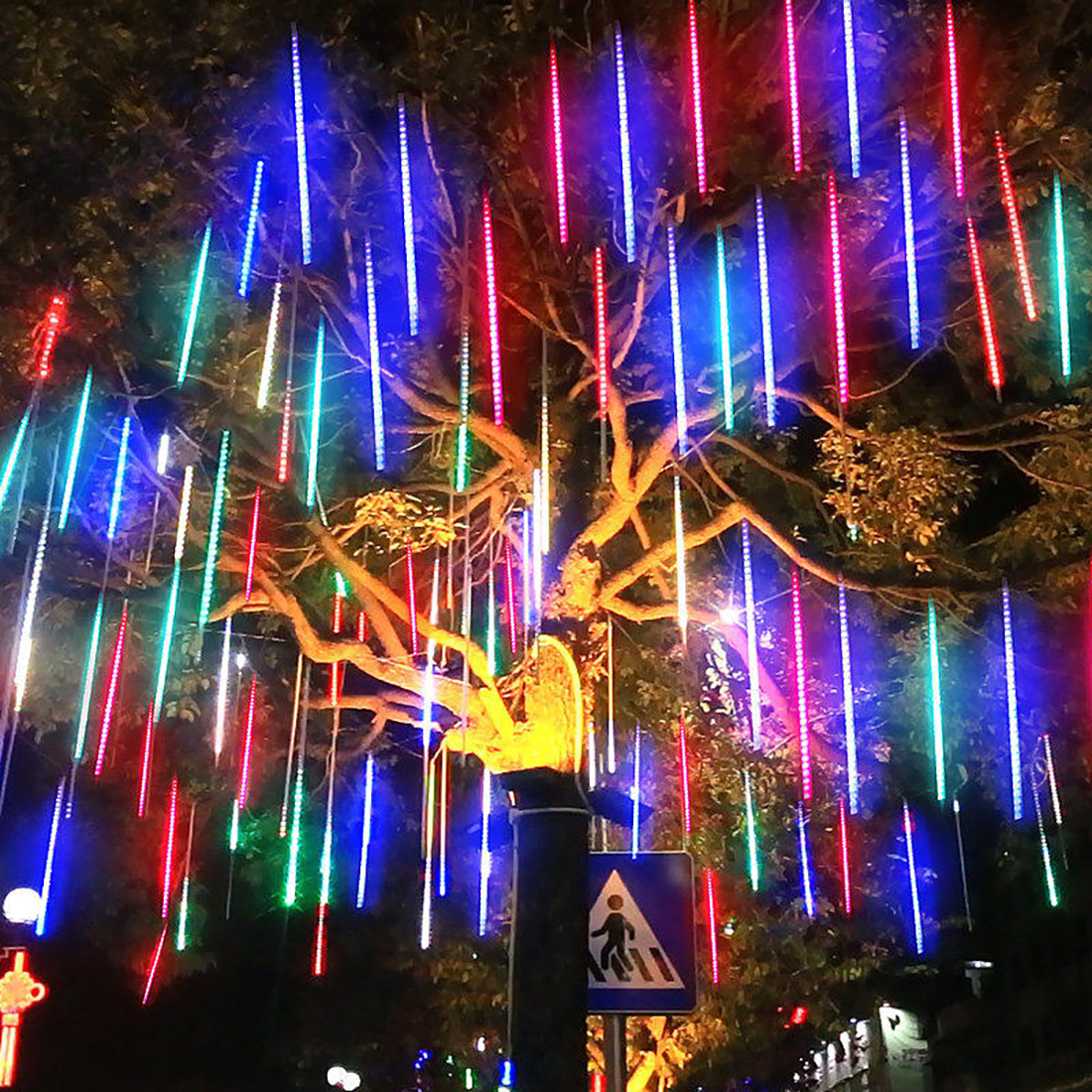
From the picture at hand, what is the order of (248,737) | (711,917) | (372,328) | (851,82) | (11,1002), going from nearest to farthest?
(851,82)
(372,328)
(248,737)
(711,917)
(11,1002)

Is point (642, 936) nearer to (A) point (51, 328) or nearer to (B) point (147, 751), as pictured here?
(A) point (51, 328)

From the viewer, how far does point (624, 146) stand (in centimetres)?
713

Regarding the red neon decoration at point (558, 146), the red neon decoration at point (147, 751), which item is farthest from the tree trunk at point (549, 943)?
the red neon decoration at point (147, 751)

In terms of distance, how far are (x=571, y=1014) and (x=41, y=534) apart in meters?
4.25

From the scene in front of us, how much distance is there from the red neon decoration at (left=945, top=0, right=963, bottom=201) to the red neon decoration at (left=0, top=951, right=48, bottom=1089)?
1113 centimetres

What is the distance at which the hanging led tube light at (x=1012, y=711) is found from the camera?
8.14 metres

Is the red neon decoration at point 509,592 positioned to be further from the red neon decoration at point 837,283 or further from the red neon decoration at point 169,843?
the red neon decoration at point 169,843

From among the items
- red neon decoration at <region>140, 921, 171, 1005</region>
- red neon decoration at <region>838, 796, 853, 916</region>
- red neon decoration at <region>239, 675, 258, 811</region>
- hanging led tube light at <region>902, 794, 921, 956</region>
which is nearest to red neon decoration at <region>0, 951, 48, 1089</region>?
red neon decoration at <region>140, 921, 171, 1005</region>

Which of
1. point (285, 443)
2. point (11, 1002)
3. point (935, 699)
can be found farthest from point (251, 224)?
point (11, 1002)

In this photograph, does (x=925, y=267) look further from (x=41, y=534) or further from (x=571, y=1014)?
(x=41, y=534)

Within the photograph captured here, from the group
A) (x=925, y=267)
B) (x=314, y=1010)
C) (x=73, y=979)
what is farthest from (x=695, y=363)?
(x=73, y=979)

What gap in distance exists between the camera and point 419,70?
7223 millimetres

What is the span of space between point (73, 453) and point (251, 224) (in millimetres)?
1796

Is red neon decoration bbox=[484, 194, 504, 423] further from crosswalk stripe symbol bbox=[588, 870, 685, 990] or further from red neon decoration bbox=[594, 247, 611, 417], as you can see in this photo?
crosswalk stripe symbol bbox=[588, 870, 685, 990]
